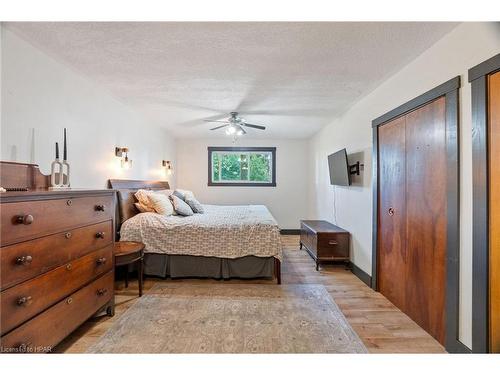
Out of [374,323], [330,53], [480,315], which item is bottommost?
[374,323]

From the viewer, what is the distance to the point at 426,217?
1965 mm

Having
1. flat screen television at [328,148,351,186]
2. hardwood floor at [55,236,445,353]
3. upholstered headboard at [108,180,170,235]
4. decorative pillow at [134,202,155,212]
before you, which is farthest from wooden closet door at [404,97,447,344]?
upholstered headboard at [108,180,170,235]

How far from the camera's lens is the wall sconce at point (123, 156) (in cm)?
322

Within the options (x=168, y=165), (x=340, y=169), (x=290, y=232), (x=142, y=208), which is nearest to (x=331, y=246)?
(x=340, y=169)

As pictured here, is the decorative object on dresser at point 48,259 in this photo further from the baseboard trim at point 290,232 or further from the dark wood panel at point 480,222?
the baseboard trim at point 290,232

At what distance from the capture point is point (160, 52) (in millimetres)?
1957

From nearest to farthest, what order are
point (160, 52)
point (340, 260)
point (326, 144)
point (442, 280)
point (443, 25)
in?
1. point (443, 25)
2. point (442, 280)
3. point (160, 52)
4. point (340, 260)
5. point (326, 144)

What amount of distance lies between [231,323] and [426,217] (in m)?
1.90

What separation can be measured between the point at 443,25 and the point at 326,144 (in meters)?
3.00

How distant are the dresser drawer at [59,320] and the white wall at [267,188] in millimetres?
3969

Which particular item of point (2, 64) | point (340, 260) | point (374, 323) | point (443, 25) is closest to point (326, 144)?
point (340, 260)

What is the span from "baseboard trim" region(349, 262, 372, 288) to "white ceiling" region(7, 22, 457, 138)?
2.26 metres

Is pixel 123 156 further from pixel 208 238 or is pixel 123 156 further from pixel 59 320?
pixel 59 320
